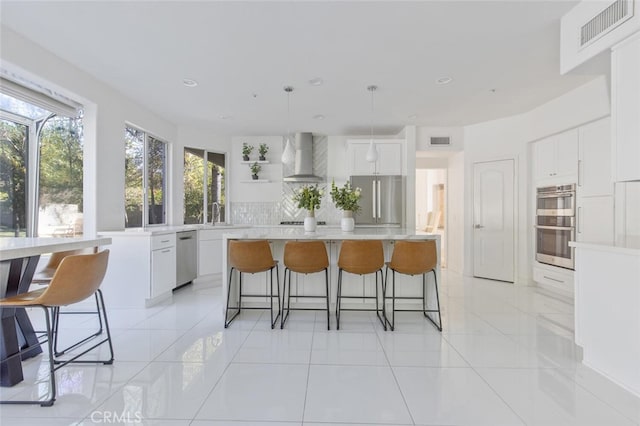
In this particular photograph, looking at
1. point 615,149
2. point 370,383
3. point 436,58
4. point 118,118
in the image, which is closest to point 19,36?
point 118,118

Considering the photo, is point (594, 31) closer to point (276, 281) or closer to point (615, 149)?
point (615, 149)

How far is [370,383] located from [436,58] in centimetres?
307

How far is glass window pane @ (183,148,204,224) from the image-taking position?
5824mm

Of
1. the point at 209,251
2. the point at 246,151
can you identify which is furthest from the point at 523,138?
the point at 209,251

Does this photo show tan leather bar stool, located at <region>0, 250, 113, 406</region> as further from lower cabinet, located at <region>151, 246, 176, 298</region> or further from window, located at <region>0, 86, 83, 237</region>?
window, located at <region>0, 86, 83, 237</region>

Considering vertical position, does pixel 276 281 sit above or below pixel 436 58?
below

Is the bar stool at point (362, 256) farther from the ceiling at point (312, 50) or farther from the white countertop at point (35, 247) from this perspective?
the white countertop at point (35, 247)

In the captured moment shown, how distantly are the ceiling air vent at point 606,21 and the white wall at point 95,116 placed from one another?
476 centimetres

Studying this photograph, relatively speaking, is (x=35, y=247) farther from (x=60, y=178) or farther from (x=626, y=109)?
(x=626, y=109)

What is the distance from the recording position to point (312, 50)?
3.03m

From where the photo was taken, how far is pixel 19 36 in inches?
111

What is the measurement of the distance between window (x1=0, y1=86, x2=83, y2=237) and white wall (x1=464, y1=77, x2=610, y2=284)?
19.5 feet

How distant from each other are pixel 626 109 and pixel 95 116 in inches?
202

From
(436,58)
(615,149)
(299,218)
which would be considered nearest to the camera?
(615,149)
